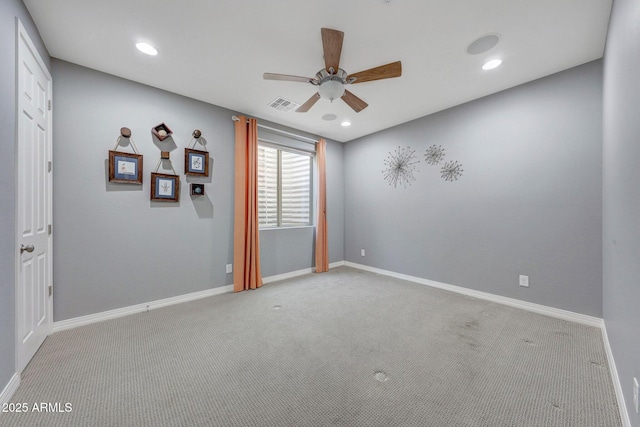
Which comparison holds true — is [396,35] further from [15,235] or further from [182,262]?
[182,262]

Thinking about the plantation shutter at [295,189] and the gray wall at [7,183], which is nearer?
the gray wall at [7,183]

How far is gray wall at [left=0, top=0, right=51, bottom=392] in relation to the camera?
1442 millimetres

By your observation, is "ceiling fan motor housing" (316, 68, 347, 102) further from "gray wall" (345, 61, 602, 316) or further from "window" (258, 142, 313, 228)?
"gray wall" (345, 61, 602, 316)

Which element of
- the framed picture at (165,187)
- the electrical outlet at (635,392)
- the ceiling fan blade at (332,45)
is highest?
the ceiling fan blade at (332,45)

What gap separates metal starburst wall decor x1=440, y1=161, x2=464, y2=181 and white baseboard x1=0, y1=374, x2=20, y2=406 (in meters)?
4.58

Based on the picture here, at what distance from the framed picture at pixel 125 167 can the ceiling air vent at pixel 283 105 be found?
5.76ft

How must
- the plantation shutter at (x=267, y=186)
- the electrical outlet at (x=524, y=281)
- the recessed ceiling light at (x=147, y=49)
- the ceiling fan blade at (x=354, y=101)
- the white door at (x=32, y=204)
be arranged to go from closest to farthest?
the white door at (x=32, y=204), the recessed ceiling light at (x=147, y=49), the ceiling fan blade at (x=354, y=101), the electrical outlet at (x=524, y=281), the plantation shutter at (x=267, y=186)

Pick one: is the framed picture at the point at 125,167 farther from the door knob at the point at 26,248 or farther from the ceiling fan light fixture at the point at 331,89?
the ceiling fan light fixture at the point at 331,89

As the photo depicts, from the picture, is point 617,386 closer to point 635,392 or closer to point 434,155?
point 635,392

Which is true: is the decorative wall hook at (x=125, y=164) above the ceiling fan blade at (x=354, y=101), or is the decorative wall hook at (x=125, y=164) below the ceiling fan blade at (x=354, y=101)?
below

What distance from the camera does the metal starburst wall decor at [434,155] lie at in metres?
3.63

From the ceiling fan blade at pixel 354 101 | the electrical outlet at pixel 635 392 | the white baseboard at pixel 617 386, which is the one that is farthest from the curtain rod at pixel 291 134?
the white baseboard at pixel 617 386

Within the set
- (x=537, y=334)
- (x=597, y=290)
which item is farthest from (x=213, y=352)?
(x=597, y=290)

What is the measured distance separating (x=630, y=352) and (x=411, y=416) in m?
1.21
